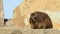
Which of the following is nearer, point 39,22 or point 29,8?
point 39,22

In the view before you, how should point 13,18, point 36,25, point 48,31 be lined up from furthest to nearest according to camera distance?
point 13,18 → point 36,25 → point 48,31

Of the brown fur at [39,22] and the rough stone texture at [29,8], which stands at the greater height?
the rough stone texture at [29,8]

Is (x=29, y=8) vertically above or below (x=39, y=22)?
above

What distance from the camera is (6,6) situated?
174 centimetres

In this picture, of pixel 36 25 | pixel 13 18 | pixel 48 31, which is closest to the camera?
pixel 48 31

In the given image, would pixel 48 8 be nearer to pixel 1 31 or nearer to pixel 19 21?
pixel 19 21

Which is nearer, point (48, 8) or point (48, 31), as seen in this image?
point (48, 31)

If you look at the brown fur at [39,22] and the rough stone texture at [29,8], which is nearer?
the brown fur at [39,22]

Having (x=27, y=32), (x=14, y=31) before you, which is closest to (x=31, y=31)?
(x=27, y=32)

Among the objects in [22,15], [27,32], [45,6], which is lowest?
[27,32]

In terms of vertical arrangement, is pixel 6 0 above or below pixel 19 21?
above

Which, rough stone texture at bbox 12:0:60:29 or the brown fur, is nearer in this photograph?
the brown fur

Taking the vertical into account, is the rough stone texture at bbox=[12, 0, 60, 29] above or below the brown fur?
above

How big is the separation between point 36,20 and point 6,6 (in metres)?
0.61
